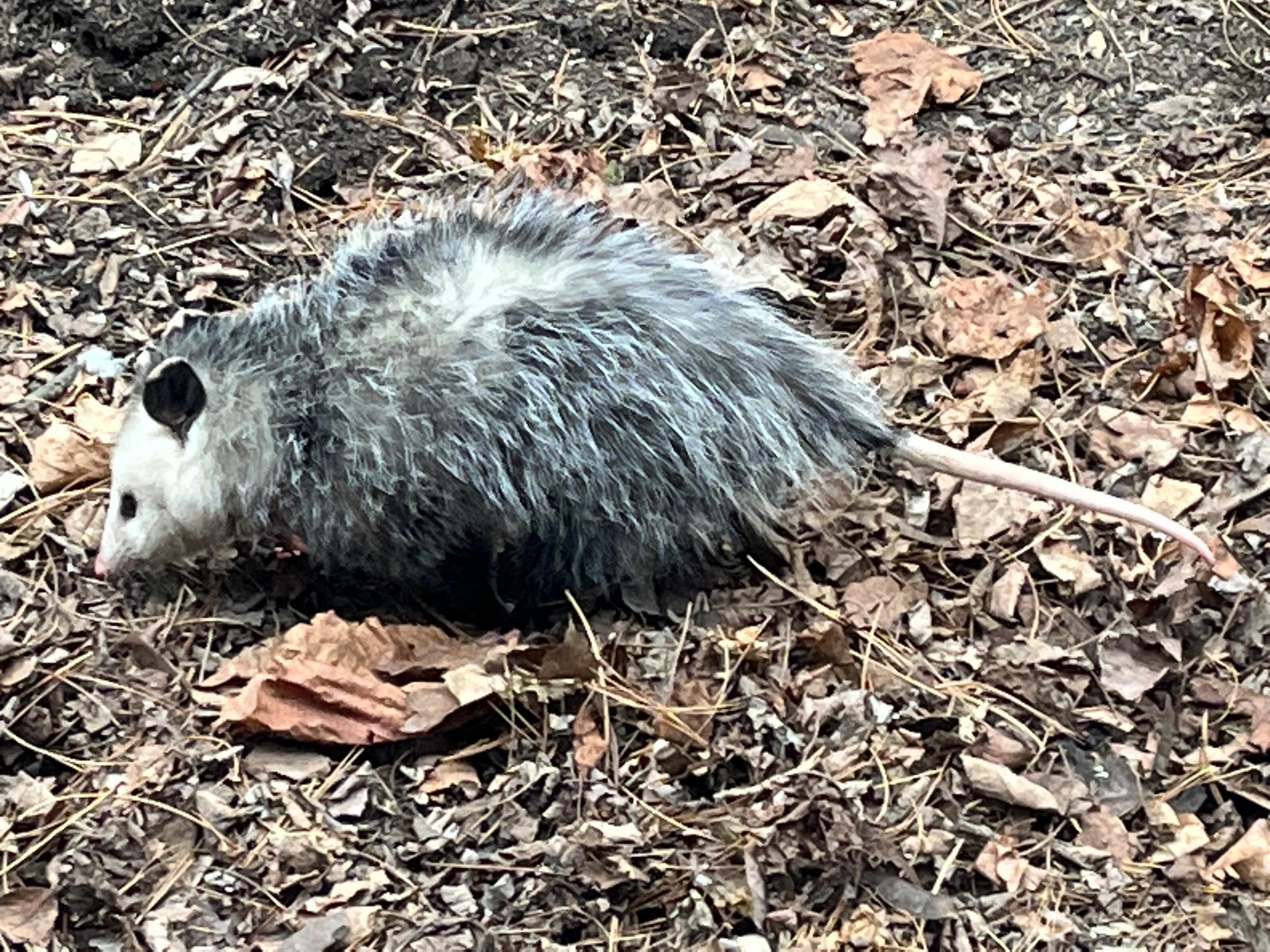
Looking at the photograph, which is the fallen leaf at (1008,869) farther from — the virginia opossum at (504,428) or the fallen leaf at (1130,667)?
the virginia opossum at (504,428)

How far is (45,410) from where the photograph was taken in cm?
285

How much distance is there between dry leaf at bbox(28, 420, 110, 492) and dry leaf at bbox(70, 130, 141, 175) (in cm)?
74

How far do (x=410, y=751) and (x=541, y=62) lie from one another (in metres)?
1.85

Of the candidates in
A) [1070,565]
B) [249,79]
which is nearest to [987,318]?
[1070,565]

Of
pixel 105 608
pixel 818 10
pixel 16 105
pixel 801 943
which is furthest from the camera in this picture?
pixel 818 10

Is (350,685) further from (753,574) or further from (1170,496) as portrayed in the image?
(1170,496)

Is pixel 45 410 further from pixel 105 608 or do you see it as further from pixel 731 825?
pixel 731 825

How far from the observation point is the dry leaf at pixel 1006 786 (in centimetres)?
220

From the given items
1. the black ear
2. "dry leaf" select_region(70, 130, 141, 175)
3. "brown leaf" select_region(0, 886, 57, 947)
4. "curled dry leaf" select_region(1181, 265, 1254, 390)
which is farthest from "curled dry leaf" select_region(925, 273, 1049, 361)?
"brown leaf" select_region(0, 886, 57, 947)

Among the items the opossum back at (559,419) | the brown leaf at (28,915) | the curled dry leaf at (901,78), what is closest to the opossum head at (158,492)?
the opossum back at (559,419)

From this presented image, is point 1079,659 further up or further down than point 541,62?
further down

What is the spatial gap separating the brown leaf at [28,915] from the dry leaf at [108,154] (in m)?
1.70

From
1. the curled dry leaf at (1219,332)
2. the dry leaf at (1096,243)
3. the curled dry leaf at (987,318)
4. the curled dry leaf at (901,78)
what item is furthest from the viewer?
the curled dry leaf at (901,78)

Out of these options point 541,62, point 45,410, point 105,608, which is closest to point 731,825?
point 105,608
